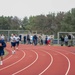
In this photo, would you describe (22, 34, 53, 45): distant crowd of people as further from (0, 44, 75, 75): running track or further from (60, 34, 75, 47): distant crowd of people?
(0, 44, 75, 75): running track

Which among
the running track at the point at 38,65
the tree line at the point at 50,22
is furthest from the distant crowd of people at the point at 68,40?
the tree line at the point at 50,22

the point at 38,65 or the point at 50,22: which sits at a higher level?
the point at 50,22

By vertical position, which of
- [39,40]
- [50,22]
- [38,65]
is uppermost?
[50,22]

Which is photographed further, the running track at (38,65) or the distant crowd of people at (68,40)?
the distant crowd of people at (68,40)

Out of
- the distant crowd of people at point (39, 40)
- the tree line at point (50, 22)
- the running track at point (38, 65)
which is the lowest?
the running track at point (38, 65)

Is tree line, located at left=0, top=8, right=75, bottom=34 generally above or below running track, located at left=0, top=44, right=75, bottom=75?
above

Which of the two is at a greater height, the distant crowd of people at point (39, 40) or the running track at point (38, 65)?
the distant crowd of people at point (39, 40)

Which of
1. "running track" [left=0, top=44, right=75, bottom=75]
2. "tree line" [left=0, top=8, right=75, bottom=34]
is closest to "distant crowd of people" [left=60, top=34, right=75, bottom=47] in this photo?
"running track" [left=0, top=44, right=75, bottom=75]

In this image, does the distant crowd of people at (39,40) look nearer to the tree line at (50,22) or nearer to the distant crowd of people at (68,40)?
the distant crowd of people at (68,40)

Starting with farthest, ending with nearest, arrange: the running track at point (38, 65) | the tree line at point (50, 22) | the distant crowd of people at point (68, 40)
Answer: the tree line at point (50, 22) < the distant crowd of people at point (68, 40) < the running track at point (38, 65)

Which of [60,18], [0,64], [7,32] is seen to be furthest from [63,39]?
[60,18]

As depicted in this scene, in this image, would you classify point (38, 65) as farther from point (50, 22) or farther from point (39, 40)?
point (50, 22)

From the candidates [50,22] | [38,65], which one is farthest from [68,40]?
[50,22]

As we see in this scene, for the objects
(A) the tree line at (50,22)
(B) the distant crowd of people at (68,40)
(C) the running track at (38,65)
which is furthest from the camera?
(A) the tree line at (50,22)
